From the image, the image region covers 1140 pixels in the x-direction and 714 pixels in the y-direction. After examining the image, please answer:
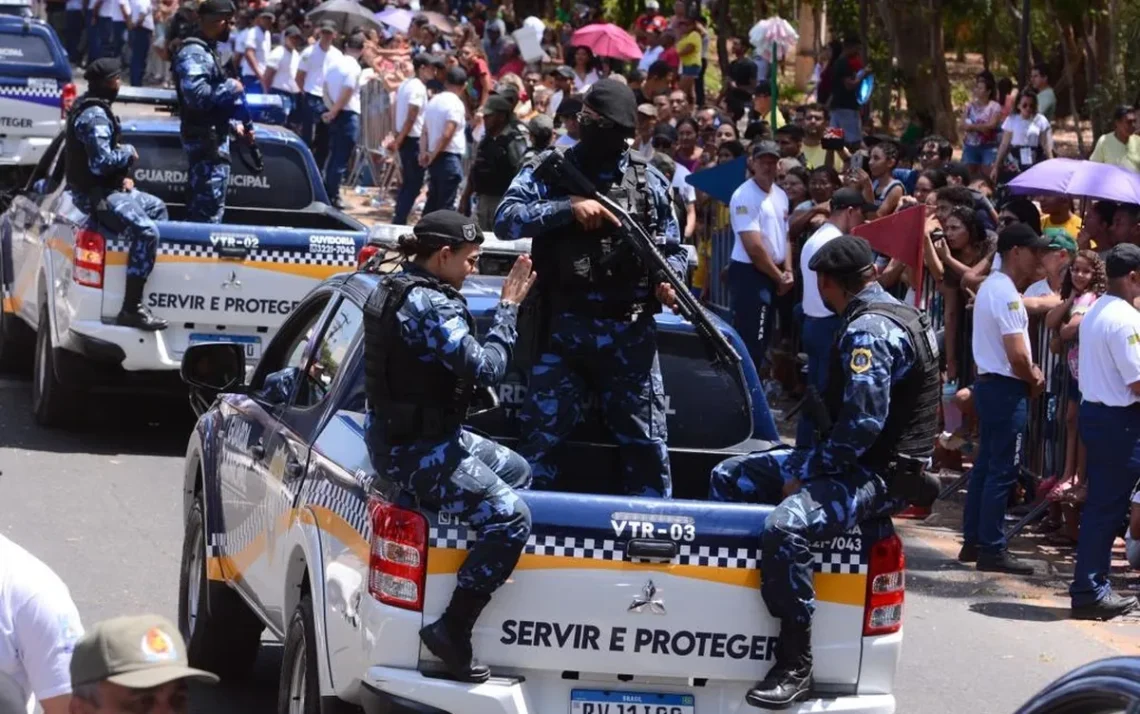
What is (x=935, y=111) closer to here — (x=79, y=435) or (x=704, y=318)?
(x=79, y=435)

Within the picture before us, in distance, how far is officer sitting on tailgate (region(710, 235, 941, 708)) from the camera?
18.4 ft

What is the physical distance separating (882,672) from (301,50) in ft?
68.0

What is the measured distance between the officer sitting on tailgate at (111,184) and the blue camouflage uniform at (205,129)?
0.40 m

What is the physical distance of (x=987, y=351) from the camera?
10195 millimetres

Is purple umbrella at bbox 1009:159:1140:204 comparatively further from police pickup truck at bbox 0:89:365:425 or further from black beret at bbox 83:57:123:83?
black beret at bbox 83:57:123:83

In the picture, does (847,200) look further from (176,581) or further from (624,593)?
(624,593)

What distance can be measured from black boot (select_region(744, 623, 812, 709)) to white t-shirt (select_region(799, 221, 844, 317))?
265 inches

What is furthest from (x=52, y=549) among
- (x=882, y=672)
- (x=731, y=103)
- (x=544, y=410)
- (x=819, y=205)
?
(x=731, y=103)

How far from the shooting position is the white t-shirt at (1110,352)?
30.5ft

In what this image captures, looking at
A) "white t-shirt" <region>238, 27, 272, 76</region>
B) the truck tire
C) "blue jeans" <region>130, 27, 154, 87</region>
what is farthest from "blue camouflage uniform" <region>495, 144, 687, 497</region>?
"blue jeans" <region>130, 27, 154, 87</region>

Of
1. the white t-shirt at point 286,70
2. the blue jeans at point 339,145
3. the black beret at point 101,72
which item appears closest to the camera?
the black beret at point 101,72

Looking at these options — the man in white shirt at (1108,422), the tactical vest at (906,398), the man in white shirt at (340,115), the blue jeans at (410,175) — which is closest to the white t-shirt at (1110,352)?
the man in white shirt at (1108,422)

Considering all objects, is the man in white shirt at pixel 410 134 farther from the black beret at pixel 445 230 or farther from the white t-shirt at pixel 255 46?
the black beret at pixel 445 230

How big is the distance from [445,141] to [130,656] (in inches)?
589
